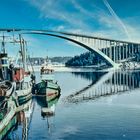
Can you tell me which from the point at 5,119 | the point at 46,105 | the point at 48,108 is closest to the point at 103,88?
the point at 46,105

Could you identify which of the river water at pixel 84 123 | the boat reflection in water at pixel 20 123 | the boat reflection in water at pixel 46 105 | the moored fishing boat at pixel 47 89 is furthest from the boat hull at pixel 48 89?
the boat reflection in water at pixel 20 123

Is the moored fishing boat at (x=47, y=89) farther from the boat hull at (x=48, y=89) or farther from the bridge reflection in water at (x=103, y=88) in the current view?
the bridge reflection in water at (x=103, y=88)

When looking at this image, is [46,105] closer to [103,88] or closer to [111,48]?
[103,88]

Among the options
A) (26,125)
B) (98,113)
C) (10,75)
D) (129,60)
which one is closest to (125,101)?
(98,113)

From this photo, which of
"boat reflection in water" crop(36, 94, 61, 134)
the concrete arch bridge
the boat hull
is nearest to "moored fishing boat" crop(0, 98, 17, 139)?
"boat reflection in water" crop(36, 94, 61, 134)

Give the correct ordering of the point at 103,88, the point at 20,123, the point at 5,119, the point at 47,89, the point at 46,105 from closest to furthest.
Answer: the point at 5,119 → the point at 20,123 → the point at 46,105 → the point at 47,89 → the point at 103,88

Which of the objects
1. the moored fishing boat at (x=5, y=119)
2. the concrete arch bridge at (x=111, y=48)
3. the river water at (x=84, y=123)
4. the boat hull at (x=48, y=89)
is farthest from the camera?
the concrete arch bridge at (x=111, y=48)

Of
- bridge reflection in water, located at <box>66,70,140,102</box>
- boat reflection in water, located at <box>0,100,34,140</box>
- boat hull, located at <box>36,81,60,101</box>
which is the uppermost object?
boat hull, located at <box>36,81,60,101</box>

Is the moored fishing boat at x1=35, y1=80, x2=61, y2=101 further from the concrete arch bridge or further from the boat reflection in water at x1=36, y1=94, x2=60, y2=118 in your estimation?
the concrete arch bridge

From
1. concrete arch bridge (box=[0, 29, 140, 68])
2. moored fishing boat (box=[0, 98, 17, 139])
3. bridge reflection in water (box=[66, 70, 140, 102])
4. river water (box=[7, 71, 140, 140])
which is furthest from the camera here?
concrete arch bridge (box=[0, 29, 140, 68])

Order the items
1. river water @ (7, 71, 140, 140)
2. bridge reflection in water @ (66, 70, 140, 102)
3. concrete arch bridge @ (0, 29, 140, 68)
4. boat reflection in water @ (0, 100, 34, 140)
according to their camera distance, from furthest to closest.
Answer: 1. concrete arch bridge @ (0, 29, 140, 68)
2. bridge reflection in water @ (66, 70, 140, 102)
3. boat reflection in water @ (0, 100, 34, 140)
4. river water @ (7, 71, 140, 140)

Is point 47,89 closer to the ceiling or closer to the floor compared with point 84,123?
closer to the ceiling

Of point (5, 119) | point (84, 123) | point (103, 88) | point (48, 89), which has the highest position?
point (48, 89)

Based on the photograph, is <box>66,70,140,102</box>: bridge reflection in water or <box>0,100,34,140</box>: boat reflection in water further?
<box>66,70,140,102</box>: bridge reflection in water
